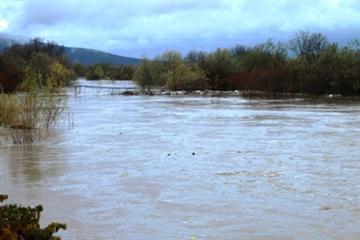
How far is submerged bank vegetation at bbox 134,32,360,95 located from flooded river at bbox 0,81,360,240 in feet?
138

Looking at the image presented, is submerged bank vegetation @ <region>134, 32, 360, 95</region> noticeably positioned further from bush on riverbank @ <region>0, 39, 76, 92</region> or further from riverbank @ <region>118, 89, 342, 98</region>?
bush on riverbank @ <region>0, 39, 76, 92</region>

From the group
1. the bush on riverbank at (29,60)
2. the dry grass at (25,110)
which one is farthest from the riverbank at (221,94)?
the dry grass at (25,110)

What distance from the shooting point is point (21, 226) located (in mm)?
5117

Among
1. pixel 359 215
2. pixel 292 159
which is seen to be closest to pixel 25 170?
pixel 292 159

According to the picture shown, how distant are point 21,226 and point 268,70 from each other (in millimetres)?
66760

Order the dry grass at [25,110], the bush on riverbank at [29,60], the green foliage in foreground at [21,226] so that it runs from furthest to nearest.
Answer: the bush on riverbank at [29,60], the dry grass at [25,110], the green foliage in foreground at [21,226]

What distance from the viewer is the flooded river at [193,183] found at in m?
9.01

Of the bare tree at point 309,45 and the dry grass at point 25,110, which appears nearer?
the dry grass at point 25,110

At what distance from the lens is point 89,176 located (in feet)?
44.5

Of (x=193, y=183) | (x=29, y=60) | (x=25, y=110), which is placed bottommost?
(x=193, y=183)

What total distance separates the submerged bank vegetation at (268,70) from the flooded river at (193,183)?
42.0m

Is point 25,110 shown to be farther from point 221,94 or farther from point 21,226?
point 221,94

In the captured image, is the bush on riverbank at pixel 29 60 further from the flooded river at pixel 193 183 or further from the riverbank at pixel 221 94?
the flooded river at pixel 193 183

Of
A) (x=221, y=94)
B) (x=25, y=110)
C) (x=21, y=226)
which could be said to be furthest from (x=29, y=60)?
(x=21, y=226)
